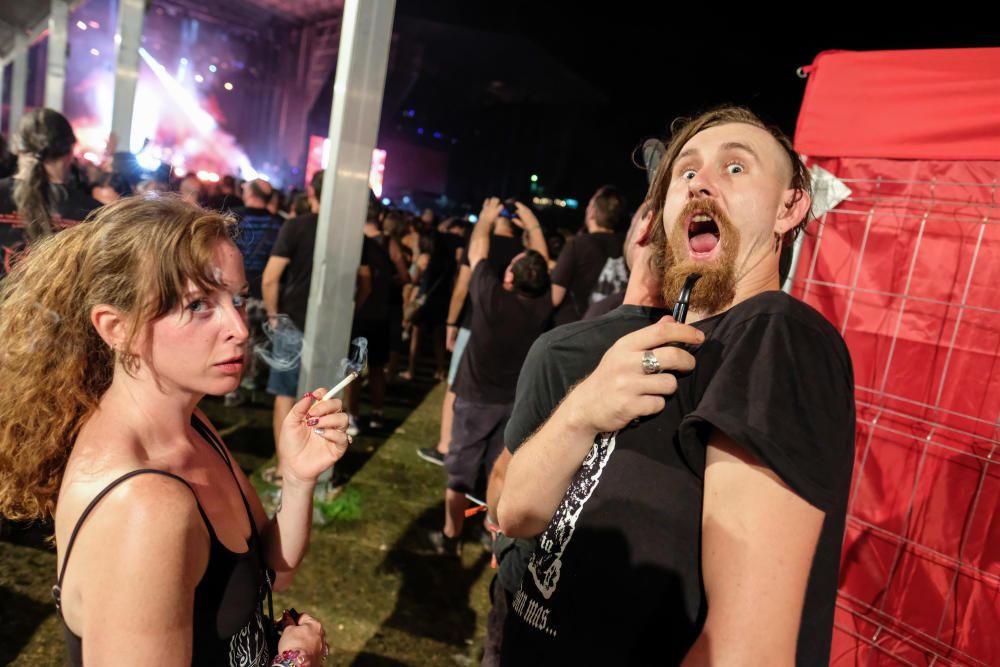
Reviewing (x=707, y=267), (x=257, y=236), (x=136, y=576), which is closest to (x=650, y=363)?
(x=707, y=267)

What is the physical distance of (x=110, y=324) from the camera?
1370 mm

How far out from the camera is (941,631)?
2449 mm

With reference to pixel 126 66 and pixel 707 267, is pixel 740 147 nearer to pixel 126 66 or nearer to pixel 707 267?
pixel 707 267

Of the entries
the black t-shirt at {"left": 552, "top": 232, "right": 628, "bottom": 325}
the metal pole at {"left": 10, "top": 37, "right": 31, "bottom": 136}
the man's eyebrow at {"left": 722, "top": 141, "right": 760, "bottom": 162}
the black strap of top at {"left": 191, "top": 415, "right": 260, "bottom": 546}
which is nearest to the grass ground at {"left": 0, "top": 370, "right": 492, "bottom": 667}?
the black strap of top at {"left": 191, "top": 415, "right": 260, "bottom": 546}

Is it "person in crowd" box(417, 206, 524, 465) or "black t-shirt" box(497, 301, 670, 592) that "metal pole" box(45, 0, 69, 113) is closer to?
"person in crowd" box(417, 206, 524, 465)

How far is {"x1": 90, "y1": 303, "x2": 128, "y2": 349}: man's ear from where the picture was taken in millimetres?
1357

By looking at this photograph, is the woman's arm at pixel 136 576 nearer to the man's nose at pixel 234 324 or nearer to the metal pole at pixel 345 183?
the man's nose at pixel 234 324

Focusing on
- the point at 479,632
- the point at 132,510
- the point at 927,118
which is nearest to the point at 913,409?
the point at 927,118

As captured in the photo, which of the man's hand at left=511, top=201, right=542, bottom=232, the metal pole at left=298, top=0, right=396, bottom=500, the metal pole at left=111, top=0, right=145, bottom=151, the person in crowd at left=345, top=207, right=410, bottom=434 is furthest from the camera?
the metal pole at left=111, top=0, right=145, bottom=151

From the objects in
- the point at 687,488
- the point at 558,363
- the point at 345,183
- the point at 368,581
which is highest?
the point at 345,183

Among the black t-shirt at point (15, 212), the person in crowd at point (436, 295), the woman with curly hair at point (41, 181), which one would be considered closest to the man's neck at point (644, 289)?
the black t-shirt at point (15, 212)

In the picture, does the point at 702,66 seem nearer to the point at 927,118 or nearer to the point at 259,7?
the point at 927,118

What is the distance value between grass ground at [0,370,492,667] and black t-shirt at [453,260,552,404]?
44.5 inches

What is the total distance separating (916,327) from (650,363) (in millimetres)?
2284
